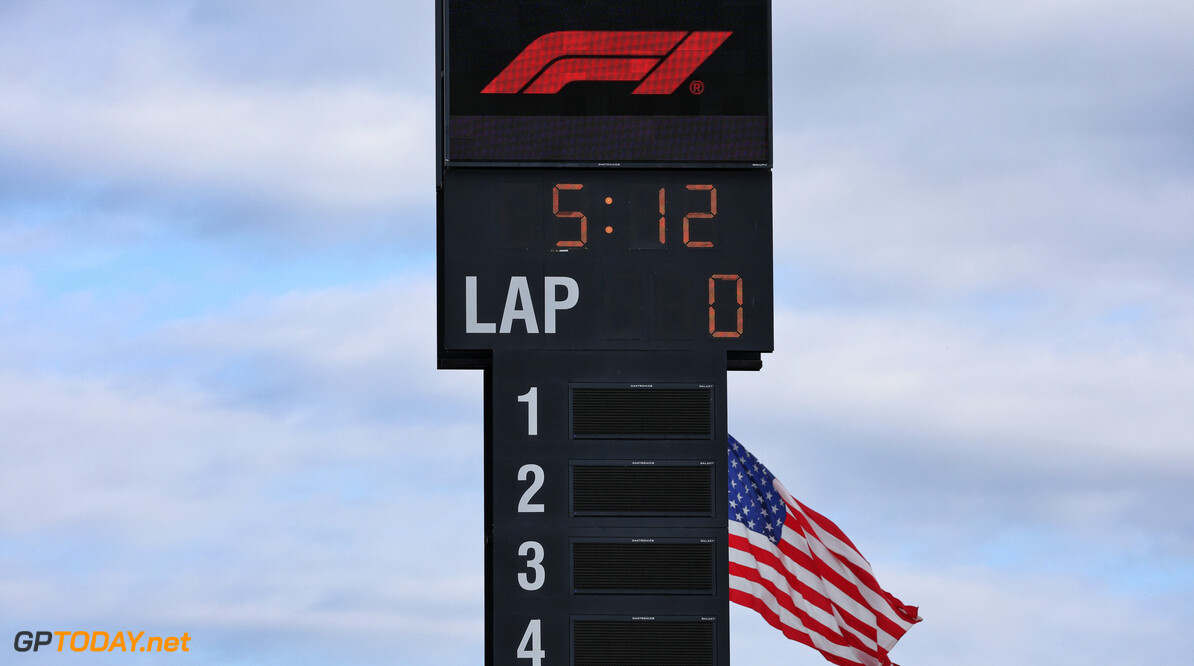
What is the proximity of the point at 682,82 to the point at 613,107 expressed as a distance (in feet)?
4.14

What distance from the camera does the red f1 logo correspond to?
37938mm

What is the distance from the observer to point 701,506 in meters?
36.7

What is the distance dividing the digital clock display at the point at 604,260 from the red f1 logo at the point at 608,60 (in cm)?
156

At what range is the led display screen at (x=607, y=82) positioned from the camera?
37.8 m

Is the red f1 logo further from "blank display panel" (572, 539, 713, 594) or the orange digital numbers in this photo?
"blank display panel" (572, 539, 713, 594)

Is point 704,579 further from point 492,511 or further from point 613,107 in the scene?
point 613,107

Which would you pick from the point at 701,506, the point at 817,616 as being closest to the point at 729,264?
the point at 701,506

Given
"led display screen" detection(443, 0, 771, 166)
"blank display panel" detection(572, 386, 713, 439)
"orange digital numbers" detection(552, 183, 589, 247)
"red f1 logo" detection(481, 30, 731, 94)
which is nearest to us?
"blank display panel" detection(572, 386, 713, 439)

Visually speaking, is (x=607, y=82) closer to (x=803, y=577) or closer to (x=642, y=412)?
(x=642, y=412)

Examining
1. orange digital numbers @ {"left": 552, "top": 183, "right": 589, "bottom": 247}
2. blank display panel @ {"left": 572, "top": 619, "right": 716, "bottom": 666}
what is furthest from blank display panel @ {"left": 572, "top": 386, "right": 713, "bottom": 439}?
blank display panel @ {"left": 572, "top": 619, "right": 716, "bottom": 666}

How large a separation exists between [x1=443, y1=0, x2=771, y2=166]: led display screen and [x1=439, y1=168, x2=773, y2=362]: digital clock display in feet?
1.59

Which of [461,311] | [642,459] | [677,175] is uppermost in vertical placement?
[677,175]

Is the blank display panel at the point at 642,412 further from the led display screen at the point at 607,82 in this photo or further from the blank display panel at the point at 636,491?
the led display screen at the point at 607,82

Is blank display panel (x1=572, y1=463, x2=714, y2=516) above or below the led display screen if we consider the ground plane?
below
